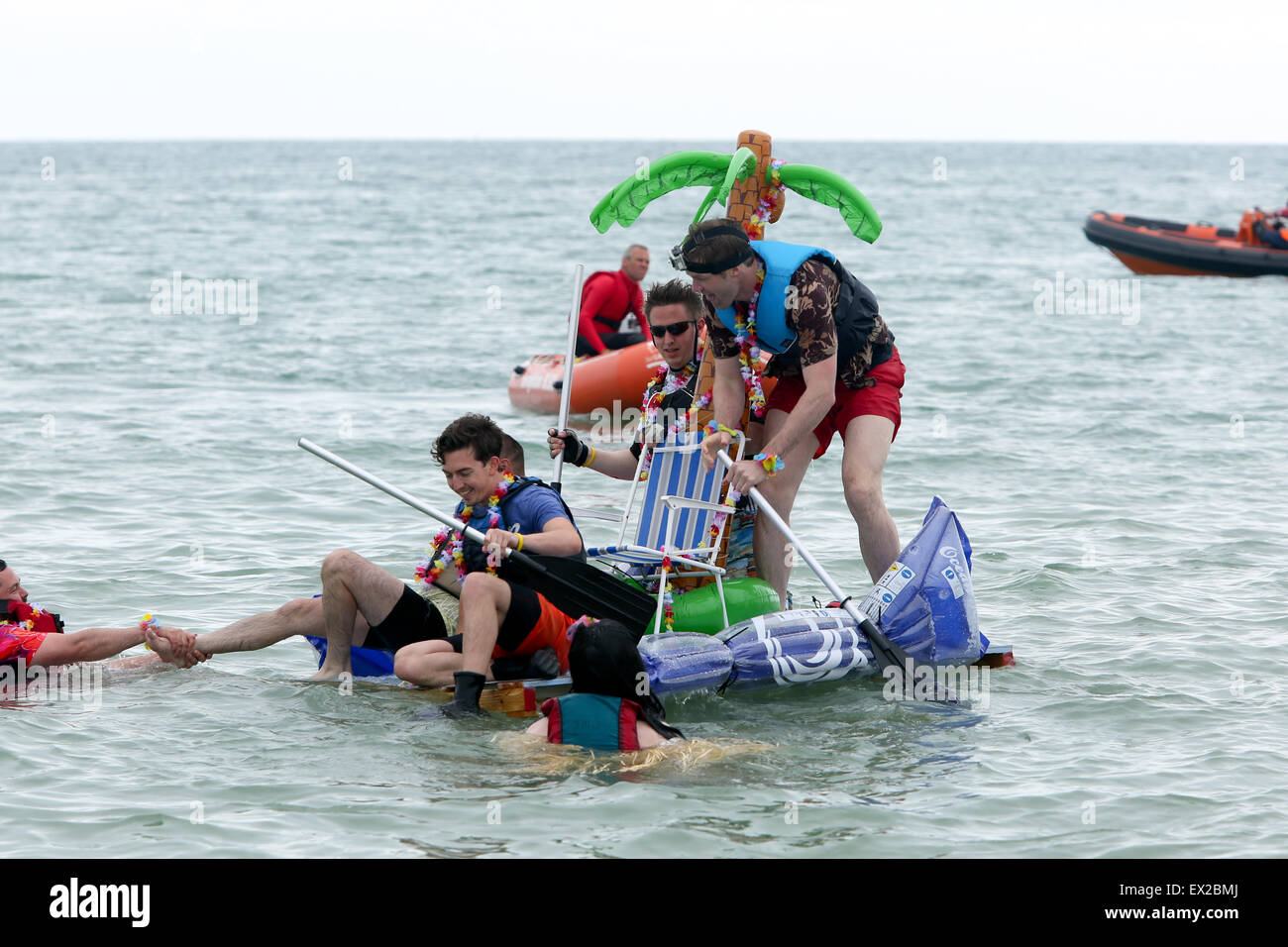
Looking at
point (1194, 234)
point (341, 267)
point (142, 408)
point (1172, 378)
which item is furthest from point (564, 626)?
point (341, 267)

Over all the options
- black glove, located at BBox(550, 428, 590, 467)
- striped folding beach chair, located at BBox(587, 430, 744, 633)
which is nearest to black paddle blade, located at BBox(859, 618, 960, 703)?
striped folding beach chair, located at BBox(587, 430, 744, 633)

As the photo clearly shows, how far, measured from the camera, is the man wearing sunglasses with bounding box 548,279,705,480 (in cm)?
668

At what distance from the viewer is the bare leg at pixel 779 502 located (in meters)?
6.51

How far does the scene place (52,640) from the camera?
6074 mm

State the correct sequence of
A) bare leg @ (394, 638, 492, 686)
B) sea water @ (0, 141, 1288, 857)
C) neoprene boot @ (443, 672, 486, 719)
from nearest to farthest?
sea water @ (0, 141, 1288, 857) → neoprene boot @ (443, 672, 486, 719) → bare leg @ (394, 638, 492, 686)

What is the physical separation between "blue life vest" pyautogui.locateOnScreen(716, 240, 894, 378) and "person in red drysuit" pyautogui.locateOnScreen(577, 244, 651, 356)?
6901mm

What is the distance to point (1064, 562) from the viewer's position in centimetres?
863

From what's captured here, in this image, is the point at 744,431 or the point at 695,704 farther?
the point at 744,431

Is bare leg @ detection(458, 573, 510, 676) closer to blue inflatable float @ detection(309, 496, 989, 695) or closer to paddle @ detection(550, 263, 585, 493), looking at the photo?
blue inflatable float @ detection(309, 496, 989, 695)

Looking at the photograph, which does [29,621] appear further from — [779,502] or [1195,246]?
[1195,246]

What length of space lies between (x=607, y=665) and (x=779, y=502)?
1.83m

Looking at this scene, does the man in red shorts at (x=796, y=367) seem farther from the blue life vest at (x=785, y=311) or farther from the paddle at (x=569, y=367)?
the paddle at (x=569, y=367)
